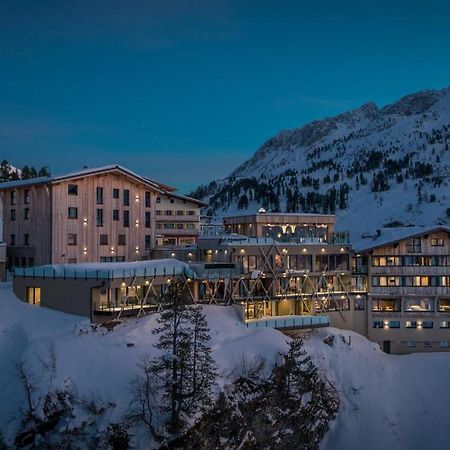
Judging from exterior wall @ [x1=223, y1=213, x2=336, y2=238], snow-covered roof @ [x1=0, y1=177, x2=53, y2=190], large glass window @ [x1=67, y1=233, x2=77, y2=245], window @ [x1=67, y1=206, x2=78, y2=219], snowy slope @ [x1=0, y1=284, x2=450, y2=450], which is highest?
snow-covered roof @ [x1=0, y1=177, x2=53, y2=190]

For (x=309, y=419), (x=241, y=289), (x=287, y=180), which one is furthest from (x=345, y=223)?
(x=309, y=419)

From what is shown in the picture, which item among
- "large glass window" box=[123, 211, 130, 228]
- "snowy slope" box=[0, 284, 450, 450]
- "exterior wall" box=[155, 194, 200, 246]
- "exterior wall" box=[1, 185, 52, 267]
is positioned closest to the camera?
"snowy slope" box=[0, 284, 450, 450]

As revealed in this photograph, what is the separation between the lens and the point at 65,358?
31.2m

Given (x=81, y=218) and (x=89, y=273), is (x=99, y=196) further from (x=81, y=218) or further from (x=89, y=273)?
(x=89, y=273)

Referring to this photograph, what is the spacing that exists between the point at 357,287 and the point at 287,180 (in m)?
150

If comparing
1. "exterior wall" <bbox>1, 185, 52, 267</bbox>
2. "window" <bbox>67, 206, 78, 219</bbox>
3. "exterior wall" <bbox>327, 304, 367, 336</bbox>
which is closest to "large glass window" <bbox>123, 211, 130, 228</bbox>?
"window" <bbox>67, 206, 78, 219</bbox>

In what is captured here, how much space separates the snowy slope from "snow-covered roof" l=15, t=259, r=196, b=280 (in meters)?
2.86

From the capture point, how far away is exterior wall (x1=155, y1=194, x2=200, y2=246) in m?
62.4

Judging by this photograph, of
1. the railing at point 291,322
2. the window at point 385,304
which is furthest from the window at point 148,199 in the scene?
the window at point 385,304

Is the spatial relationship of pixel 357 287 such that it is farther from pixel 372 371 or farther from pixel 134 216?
pixel 134 216

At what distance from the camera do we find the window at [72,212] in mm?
47875

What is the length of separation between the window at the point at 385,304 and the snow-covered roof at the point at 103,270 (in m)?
21.8

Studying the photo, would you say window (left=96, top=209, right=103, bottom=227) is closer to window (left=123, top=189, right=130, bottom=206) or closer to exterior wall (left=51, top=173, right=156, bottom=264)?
exterior wall (left=51, top=173, right=156, bottom=264)

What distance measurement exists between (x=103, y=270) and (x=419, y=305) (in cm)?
3255
